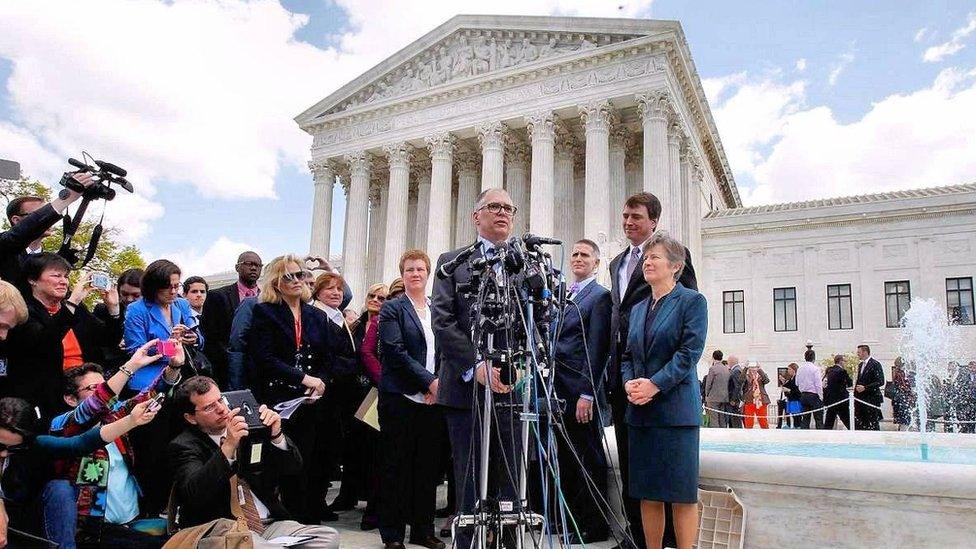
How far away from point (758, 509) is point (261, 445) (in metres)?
3.06

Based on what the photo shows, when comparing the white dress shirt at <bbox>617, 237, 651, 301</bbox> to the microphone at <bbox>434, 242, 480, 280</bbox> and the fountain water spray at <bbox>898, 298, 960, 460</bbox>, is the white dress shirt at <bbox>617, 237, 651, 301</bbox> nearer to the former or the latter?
the microphone at <bbox>434, 242, 480, 280</bbox>

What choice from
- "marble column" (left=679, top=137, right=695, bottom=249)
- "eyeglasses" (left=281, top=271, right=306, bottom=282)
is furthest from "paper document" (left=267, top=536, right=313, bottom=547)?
"marble column" (left=679, top=137, right=695, bottom=249)

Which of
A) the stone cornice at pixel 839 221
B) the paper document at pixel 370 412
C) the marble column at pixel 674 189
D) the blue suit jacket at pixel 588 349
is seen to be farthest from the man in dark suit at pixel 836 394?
the stone cornice at pixel 839 221

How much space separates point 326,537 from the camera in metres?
3.84

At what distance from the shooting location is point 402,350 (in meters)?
4.96

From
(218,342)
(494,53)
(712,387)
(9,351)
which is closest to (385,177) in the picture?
(494,53)

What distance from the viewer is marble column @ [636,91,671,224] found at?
25.5m

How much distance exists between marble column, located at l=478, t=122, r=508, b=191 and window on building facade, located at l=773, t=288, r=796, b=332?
1394 cm

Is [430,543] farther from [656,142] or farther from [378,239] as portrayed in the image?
[378,239]

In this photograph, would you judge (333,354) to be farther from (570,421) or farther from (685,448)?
(685,448)

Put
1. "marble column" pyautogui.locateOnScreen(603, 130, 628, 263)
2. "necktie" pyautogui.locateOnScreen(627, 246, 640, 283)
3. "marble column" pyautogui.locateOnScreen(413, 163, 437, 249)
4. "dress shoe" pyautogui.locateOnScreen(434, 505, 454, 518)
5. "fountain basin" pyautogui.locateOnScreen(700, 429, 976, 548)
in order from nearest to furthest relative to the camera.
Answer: "fountain basin" pyautogui.locateOnScreen(700, 429, 976, 548) → "necktie" pyautogui.locateOnScreen(627, 246, 640, 283) → "dress shoe" pyautogui.locateOnScreen(434, 505, 454, 518) → "marble column" pyautogui.locateOnScreen(603, 130, 628, 263) → "marble column" pyautogui.locateOnScreen(413, 163, 437, 249)

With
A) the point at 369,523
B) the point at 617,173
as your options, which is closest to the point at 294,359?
the point at 369,523

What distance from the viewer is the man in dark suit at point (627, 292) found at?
4.68m

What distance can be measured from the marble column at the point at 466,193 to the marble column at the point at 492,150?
3.65 meters
